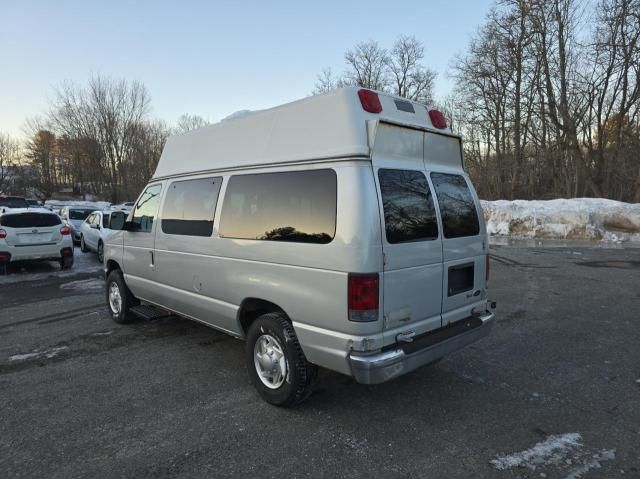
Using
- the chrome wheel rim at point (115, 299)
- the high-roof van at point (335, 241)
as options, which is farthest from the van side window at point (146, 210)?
the chrome wheel rim at point (115, 299)

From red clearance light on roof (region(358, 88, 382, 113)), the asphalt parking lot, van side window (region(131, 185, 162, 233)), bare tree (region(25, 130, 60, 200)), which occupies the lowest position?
the asphalt parking lot

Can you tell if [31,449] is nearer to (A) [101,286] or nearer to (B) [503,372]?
(B) [503,372]

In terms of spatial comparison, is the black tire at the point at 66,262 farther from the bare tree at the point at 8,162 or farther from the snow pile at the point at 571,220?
the bare tree at the point at 8,162

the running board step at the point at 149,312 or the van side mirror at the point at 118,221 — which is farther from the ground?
the van side mirror at the point at 118,221

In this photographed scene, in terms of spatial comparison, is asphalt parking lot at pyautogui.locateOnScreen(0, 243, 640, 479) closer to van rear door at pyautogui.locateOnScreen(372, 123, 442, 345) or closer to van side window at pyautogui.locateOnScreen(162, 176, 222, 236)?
van rear door at pyautogui.locateOnScreen(372, 123, 442, 345)

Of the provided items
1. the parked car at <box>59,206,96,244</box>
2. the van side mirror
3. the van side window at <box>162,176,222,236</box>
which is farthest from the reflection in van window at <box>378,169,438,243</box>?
the parked car at <box>59,206,96,244</box>

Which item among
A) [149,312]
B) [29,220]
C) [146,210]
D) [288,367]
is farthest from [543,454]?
[29,220]

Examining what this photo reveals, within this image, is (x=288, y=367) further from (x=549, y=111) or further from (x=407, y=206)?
(x=549, y=111)

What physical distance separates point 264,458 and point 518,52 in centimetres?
3038

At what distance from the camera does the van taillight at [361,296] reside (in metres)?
3.03

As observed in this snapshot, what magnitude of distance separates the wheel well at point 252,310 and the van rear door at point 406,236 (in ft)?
3.41

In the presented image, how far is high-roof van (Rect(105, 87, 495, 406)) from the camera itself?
3.12 metres

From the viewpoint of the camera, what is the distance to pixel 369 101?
11.4 feet

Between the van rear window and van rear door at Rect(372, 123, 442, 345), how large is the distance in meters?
10.8
